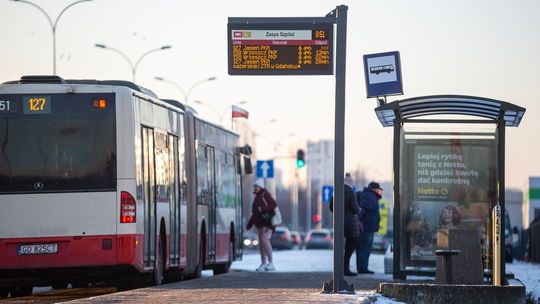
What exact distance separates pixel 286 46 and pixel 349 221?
647 cm

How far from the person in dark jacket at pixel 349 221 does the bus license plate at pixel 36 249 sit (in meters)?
6.31

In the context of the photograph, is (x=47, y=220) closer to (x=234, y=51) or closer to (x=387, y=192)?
(x=234, y=51)

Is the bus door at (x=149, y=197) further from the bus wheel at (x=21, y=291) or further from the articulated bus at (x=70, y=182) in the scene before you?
the bus wheel at (x=21, y=291)

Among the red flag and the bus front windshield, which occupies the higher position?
the red flag

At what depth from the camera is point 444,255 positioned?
19.0m

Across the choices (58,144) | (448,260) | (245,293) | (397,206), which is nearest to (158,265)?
(58,144)

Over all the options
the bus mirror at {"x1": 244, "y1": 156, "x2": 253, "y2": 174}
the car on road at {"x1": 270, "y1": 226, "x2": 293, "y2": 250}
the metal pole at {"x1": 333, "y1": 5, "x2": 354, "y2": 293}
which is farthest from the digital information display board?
the car on road at {"x1": 270, "y1": 226, "x2": 293, "y2": 250}

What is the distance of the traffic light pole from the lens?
18.0 m

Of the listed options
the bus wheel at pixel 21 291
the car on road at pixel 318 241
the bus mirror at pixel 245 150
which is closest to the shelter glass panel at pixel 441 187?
the bus wheel at pixel 21 291

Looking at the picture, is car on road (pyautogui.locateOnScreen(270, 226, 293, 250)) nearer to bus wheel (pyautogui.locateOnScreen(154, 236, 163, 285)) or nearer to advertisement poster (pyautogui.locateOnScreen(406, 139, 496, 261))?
bus wheel (pyautogui.locateOnScreen(154, 236, 163, 285))

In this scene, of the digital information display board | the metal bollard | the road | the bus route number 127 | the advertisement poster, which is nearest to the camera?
the road

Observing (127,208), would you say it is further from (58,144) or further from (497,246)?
(497,246)

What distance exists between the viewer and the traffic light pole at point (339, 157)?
18.0 m

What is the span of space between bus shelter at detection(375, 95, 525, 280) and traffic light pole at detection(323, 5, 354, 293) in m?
2.49
